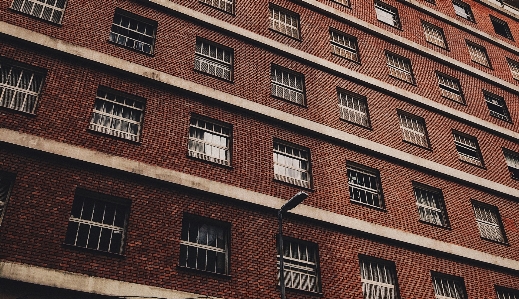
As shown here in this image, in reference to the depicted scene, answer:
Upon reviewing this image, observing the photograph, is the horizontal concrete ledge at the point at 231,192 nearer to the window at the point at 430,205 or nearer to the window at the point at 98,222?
the window at the point at 98,222

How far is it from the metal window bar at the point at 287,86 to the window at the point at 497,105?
10.7 metres

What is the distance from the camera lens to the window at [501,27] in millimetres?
27125

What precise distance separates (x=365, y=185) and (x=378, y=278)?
334 centimetres

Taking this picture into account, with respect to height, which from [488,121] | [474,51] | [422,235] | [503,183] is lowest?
[422,235]

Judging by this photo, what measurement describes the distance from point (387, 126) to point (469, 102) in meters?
6.01

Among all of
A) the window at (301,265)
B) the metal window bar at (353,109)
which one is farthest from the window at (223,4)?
the window at (301,265)

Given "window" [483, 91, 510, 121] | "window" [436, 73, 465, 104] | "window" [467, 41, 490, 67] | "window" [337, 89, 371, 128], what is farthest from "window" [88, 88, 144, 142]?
"window" [467, 41, 490, 67]

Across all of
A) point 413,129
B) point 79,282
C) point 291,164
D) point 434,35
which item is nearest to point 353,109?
point 413,129

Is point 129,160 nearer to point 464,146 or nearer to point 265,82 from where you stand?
point 265,82

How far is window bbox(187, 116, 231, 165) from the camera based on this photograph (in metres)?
14.3

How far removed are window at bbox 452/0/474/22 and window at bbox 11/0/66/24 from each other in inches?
813

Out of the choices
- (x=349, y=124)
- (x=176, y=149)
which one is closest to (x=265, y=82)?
(x=349, y=124)

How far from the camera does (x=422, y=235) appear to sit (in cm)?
1614

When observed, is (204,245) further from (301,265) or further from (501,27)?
(501,27)
